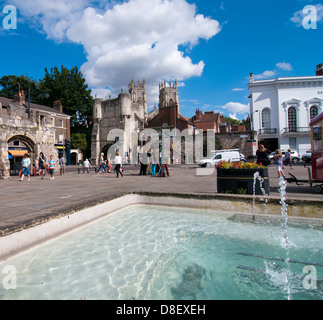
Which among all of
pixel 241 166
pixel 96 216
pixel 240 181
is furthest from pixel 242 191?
pixel 96 216

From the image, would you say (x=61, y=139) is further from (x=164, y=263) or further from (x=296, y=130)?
(x=164, y=263)

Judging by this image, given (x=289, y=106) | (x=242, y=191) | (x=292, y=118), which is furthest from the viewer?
(x=292, y=118)

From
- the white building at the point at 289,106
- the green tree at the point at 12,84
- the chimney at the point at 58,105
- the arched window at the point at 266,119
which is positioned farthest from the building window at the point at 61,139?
the arched window at the point at 266,119

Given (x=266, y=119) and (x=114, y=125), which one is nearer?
(x=266, y=119)

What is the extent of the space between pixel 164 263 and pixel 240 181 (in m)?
3.88

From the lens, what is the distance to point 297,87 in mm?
33156

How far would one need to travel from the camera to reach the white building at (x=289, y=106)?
107 ft

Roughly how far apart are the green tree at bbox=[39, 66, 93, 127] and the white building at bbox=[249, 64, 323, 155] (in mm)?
34042

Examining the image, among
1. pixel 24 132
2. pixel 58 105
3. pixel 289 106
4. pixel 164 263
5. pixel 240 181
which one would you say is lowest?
pixel 164 263

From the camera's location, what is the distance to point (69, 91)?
46.3m

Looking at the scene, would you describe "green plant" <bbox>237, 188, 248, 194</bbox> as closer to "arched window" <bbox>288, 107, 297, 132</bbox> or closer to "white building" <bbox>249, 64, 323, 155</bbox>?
"white building" <bbox>249, 64, 323, 155</bbox>

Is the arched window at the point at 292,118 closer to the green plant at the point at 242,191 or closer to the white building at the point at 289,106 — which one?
the white building at the point at 289,106
